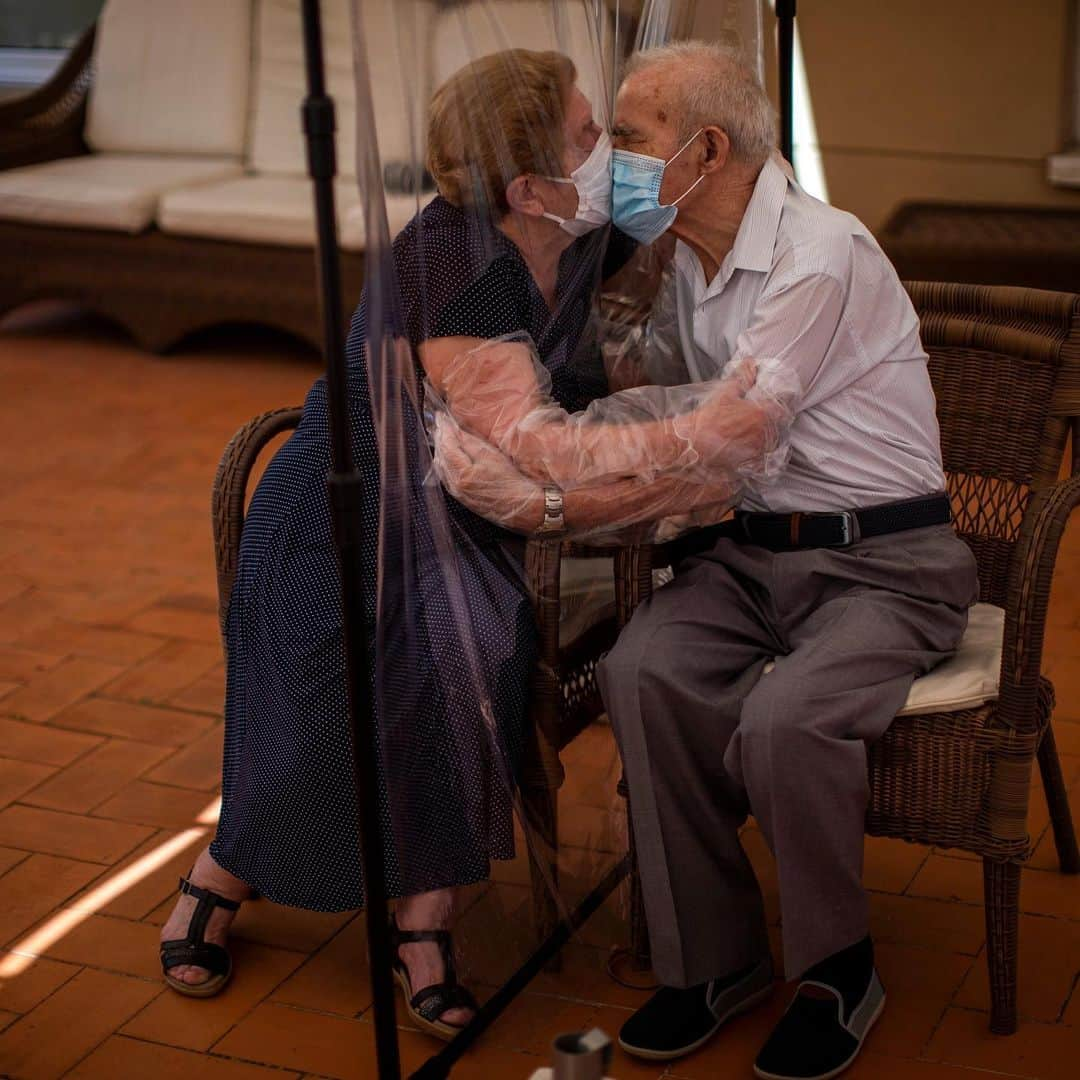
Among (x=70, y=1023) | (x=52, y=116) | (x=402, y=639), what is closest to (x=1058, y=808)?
(x=402, y=639)

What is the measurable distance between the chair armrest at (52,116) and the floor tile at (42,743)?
3.08 meters

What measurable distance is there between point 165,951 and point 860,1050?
883mm

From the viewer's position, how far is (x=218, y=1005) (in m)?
2.03

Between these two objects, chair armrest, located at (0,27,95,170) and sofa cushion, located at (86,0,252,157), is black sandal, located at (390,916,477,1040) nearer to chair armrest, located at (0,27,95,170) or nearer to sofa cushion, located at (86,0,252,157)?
sofa cushion, located at (86,0,252,157)

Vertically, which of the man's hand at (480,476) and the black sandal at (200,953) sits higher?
the man's hand at (480,476)

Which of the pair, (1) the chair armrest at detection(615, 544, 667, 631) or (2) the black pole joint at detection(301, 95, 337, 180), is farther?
(1) the chair armrest at detection(615, 544, 667, 631)

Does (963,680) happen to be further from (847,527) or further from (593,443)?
(593,443)

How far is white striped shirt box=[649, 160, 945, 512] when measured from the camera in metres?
1.83

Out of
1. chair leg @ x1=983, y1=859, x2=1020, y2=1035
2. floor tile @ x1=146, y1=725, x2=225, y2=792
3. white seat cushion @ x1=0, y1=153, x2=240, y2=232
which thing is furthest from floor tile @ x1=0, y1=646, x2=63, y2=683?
white seat cushion @ x1=0, y1=153, x2=240, y2=232

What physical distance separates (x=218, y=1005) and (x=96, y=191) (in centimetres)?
345

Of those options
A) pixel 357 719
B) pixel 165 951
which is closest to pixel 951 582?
pixel 357 719

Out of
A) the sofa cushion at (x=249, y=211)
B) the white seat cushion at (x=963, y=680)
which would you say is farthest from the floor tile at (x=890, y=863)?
the sofa cushion at (x=249, y=211)

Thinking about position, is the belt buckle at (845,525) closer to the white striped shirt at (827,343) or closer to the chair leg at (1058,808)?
the white striped shirt at (827,343)

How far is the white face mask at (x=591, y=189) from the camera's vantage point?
6.07 feet
